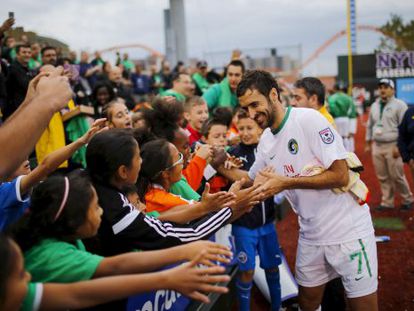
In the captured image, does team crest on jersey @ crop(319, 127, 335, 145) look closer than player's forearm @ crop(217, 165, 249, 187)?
Yes

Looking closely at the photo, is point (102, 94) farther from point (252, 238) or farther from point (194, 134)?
point (252, 238)

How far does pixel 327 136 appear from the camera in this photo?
10.1ft

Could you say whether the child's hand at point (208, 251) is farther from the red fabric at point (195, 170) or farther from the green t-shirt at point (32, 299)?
the red fabric at point (195, 170)

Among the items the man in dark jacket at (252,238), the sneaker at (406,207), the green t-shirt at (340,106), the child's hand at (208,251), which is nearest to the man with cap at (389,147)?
the sneaker at (406,207)

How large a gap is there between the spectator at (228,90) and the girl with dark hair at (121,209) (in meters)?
3.88

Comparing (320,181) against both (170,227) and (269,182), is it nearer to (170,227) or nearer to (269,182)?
(269,182)

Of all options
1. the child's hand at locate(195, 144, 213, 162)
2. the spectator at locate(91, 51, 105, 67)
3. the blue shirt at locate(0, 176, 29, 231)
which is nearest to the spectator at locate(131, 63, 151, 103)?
the spectator at locate(91, 51, 105, 67)

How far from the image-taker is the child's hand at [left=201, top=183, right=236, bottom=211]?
2730mm

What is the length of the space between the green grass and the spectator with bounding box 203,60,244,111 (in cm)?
330

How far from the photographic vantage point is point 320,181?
9.91 feet

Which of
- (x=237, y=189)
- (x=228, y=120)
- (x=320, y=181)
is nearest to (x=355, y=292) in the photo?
(x=320, y=181)

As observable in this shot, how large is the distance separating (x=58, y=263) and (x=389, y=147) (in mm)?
7906

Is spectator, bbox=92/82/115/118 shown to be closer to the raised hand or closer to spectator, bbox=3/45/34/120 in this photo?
spectator, bbox=3/45/34/120

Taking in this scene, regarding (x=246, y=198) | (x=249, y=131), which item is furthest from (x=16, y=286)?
(x=249, y=131)
